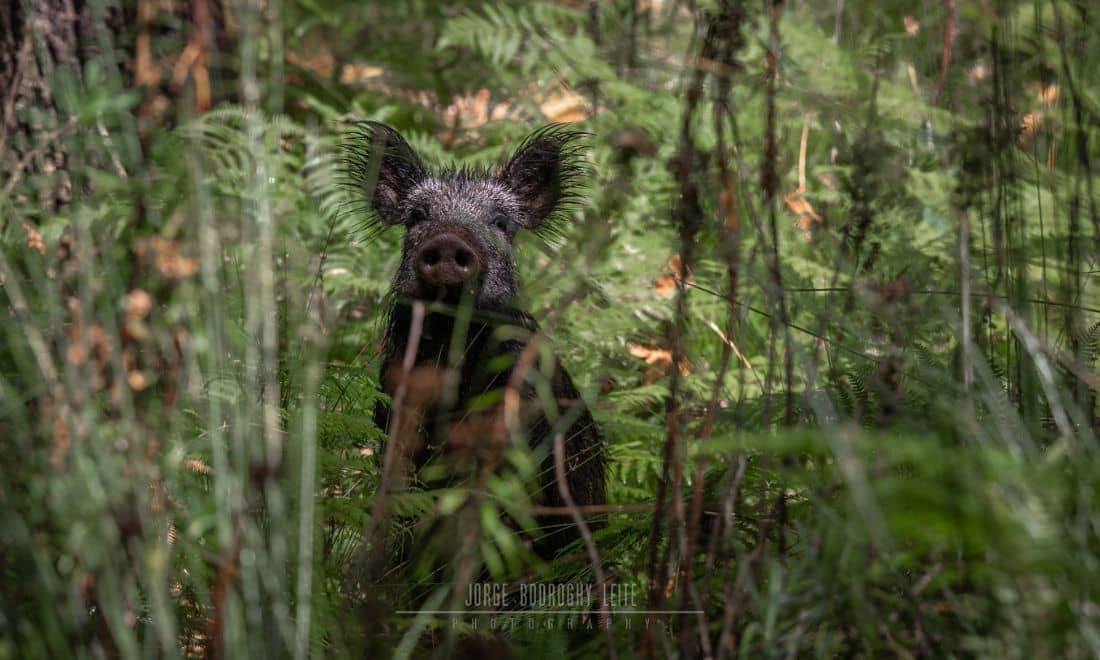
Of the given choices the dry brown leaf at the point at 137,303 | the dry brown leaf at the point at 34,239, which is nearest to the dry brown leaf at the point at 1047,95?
the dry brown leaf at the point at 137,303

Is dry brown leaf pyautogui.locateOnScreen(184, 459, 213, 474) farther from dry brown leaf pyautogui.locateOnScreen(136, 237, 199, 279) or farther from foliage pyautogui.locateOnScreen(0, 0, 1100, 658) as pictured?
dry brown leaf pyautogui.locateOnScreen(136, 237, 199, 279)

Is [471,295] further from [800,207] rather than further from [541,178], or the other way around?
[800,207]

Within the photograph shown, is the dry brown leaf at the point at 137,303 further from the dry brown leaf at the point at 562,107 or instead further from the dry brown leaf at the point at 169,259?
the dry brown leaf at the point at 562,107

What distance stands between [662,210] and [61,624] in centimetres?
379

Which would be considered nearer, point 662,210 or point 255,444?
point 255,444

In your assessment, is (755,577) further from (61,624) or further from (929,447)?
(61,624)

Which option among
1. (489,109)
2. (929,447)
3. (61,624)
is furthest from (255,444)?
(489,109)

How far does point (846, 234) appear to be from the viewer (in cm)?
264

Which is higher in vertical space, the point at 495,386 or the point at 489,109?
the point at 489,109

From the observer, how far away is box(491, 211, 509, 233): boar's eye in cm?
477

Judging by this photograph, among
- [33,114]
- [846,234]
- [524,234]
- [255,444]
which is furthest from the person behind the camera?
[524,234]

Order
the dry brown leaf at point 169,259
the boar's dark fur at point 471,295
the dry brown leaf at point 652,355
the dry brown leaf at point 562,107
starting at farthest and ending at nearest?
the dry brown leaf at point 562,107
the dry brown leaf at point 652,355
the boar's dark fur at point 471,295
the dry brown leaf at point 169,259

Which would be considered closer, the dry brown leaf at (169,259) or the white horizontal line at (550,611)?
the white horizontal line at (550,611)

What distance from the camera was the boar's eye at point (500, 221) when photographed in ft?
15.6
